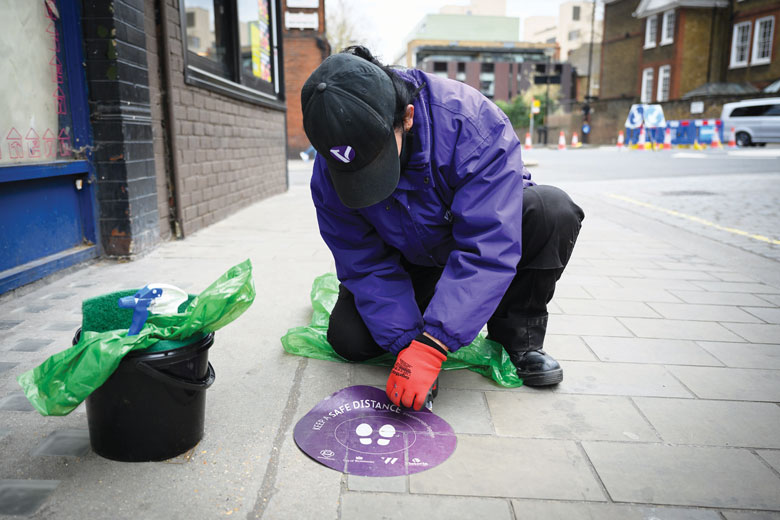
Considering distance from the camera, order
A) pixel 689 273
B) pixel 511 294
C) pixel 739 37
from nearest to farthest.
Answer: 1. pixel 511 294
2. pixel 689 273
3. pixel 739 37

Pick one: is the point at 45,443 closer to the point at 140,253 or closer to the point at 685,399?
the point at 685,399

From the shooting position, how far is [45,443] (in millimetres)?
1798

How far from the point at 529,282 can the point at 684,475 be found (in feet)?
2.94

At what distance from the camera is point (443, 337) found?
195 cm

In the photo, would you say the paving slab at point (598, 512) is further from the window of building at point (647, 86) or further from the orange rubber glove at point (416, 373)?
the window of building at point (647, 86)

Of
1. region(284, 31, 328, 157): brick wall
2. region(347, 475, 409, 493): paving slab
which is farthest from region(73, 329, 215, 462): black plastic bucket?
region(284, 31, 328, 157): brick wall

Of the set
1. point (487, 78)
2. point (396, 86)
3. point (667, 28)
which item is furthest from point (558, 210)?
point (487, 78)

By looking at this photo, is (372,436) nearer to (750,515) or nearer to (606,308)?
(750,515)

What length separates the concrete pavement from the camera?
1551mm

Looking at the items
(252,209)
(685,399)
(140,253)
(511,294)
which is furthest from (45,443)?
(252,209)

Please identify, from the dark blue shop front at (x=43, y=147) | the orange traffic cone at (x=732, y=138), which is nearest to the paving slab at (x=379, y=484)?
the dark blue shop front at (x=43, y=147)

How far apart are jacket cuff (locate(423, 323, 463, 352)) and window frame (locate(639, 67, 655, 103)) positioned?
123 ft

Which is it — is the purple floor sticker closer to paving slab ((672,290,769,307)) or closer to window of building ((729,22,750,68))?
paving slab ((672,290,769,307))

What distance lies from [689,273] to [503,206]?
110 inches
